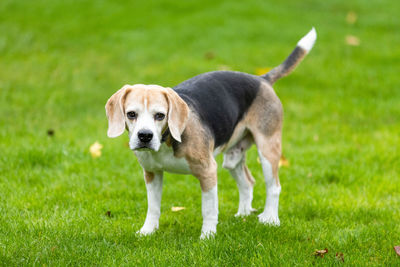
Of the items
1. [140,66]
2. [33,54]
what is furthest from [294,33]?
[33,54]

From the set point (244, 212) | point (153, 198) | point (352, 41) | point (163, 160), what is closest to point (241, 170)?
point (244, 212)

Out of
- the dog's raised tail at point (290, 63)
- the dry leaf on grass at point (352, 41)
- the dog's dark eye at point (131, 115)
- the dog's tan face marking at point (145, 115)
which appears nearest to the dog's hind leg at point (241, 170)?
the dog's raised tail at point (290, 63)

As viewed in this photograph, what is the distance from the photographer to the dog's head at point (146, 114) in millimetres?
3756

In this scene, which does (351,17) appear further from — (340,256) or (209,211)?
(340,256)

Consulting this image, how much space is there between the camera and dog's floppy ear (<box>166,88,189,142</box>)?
3.90m

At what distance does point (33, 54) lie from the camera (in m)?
11.2

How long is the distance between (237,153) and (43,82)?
550 centimetres

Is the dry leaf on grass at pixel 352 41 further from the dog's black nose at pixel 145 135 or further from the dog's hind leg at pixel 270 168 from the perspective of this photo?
the dog's black nose at pixel 145 135

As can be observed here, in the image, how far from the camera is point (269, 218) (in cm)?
486

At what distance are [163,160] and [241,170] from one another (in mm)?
1327

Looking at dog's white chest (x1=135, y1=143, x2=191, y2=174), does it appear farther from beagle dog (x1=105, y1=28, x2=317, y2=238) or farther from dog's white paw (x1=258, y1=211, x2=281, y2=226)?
dog's white paw (x1=258, y1=211, x2=281, y2=226)

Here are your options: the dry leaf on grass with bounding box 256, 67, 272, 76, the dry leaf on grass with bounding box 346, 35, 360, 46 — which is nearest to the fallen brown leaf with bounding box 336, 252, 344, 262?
the dry leaf on grass with bounding box 256, 67, 272, 76

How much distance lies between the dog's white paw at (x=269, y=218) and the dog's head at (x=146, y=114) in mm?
1396

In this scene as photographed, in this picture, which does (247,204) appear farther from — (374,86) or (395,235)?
(374,86)
